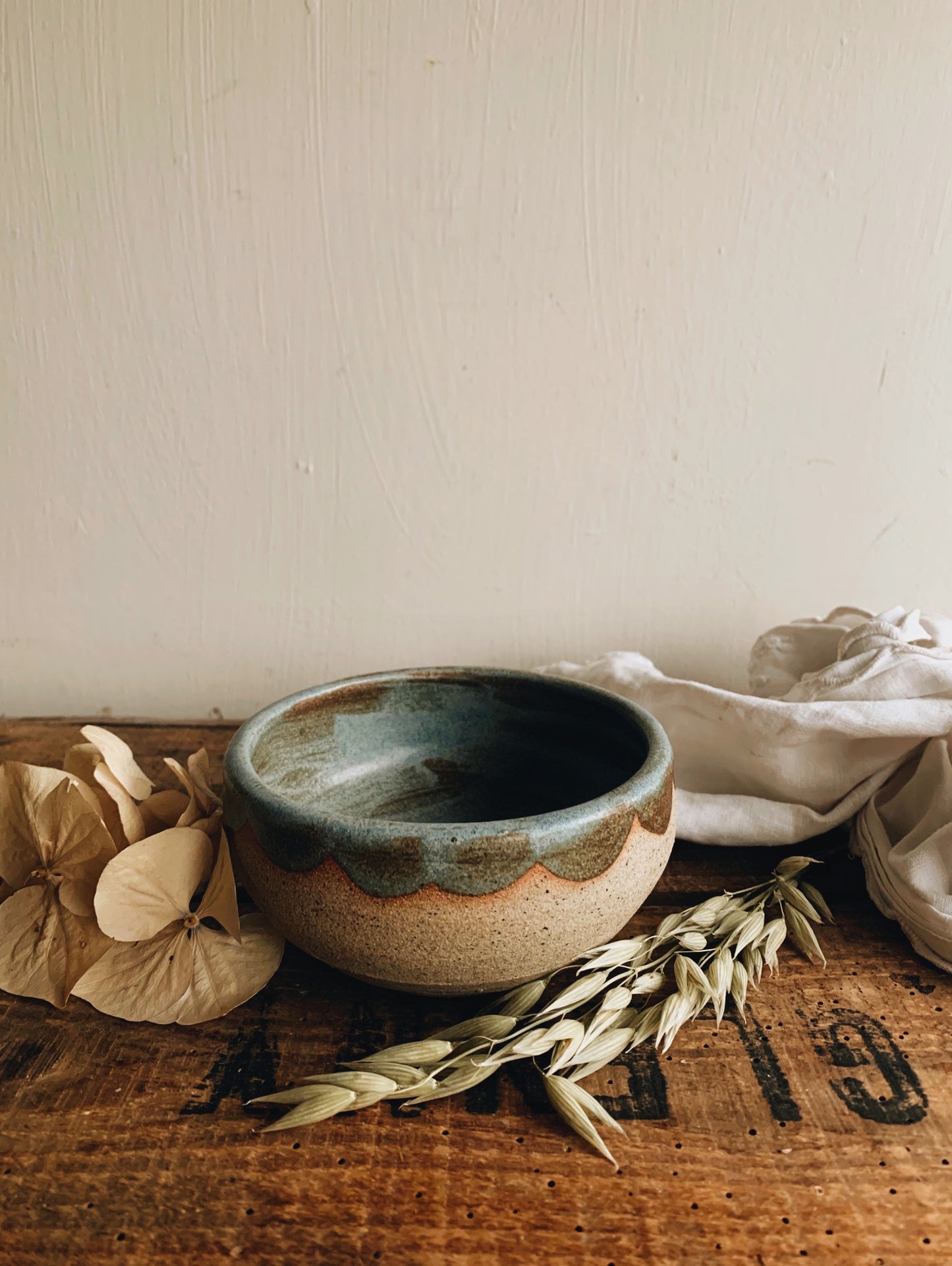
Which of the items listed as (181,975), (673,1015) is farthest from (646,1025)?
(181,975)

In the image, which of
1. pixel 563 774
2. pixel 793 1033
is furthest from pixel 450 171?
pixel 793 1033

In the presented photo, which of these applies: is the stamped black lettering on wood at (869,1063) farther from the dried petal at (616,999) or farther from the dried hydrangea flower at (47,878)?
the dried hydrangea flower at (47,878)

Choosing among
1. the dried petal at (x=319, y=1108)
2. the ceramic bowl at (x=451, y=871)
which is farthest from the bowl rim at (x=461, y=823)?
the dried petal at (x=319, y=1108)

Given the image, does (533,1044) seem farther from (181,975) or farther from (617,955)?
(181,975)

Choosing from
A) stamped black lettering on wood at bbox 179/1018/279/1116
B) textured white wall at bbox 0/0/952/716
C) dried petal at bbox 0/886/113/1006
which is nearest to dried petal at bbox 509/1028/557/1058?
stamped black lettering on wood at bbox 179/1018/279/1116

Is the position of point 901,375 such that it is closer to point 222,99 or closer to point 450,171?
point 450,171

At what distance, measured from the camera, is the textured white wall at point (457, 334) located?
0.58 meters

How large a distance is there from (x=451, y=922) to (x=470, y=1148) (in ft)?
0.27

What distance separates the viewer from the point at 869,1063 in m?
0.37

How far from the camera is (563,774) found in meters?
0.53

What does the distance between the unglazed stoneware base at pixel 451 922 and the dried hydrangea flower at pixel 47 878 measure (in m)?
0.10

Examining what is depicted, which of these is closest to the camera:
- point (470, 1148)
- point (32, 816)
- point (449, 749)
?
point (470, 1148)

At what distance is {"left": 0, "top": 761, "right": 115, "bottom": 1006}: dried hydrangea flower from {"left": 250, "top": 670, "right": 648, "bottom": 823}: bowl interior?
0.11 m

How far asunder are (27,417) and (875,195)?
2.13 ft
